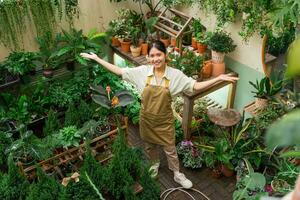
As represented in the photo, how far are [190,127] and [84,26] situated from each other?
6.74 feet

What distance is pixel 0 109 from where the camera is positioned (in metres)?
3.66

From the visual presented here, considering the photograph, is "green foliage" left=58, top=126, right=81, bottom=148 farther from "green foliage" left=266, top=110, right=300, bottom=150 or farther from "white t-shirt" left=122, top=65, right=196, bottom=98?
"green foliage" left=266, top=110, right=300, bottom=150

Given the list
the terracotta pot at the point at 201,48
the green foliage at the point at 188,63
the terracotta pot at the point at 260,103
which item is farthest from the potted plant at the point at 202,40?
the terracotta pot at the point at 260,103

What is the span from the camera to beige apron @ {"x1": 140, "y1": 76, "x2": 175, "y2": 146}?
303cm

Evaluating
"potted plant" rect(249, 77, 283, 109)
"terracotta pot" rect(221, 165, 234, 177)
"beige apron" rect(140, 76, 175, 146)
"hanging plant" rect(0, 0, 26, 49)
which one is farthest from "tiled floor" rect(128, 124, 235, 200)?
"hanging plant" rect(0, 0, 26, 49)

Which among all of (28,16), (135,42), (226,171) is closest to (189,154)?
(226,171)

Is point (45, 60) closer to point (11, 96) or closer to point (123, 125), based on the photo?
point (11, 96)

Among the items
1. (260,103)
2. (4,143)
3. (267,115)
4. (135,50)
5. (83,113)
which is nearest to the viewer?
(4,143)

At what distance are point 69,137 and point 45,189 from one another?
2.46 ft

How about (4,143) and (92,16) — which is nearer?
(4,143)

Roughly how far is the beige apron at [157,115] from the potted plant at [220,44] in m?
1.07

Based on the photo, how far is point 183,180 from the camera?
350cm

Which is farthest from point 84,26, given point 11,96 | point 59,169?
point 59,169

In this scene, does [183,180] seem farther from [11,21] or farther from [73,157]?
[11,21]
